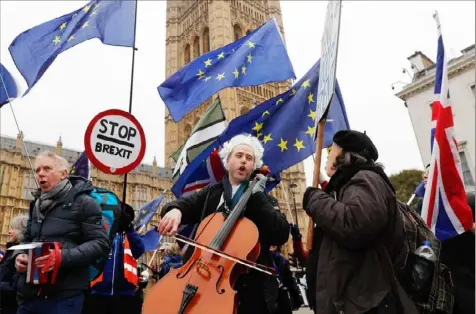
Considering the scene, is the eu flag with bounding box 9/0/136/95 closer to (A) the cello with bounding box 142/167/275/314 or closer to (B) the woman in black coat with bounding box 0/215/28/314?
(B) the woman in black coat with bounding box 0/215/28/314

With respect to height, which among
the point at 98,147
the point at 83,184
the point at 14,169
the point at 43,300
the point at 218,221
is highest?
the point at 14,169

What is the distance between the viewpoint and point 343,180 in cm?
211

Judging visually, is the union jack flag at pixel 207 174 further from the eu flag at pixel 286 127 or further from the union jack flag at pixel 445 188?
the union jack flag at pixel 445 188

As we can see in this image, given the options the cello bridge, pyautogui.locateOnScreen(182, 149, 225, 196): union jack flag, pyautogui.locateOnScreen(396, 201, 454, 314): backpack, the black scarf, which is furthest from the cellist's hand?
pyautogui.locateOnScreen(182, 149, 225, 196): union jack flag

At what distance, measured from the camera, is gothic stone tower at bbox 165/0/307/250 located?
1620 inches

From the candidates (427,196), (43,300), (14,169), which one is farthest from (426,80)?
(14,169)

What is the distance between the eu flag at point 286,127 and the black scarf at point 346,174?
309 centimetres

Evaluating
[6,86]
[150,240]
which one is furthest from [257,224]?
[150,240]

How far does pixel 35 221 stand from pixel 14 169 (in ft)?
107

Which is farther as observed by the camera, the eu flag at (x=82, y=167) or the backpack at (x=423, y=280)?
the eu flag at (x=82, y=167)

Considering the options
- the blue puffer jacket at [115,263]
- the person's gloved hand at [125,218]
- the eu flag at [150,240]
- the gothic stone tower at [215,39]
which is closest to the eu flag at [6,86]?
the blue puffer jacket at [115,263]

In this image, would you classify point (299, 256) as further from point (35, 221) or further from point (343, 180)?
point (35, 221)

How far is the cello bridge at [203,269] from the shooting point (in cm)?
215

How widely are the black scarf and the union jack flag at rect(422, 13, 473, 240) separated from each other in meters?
1.48
